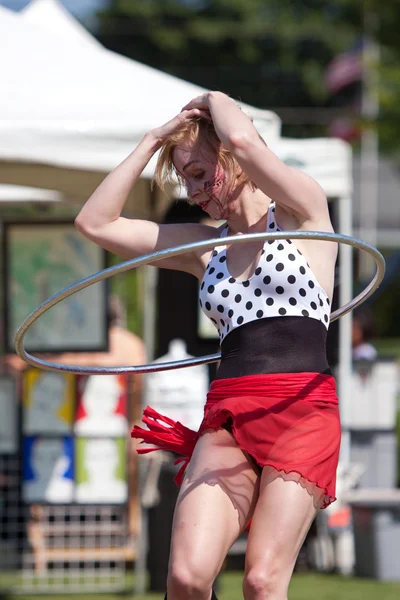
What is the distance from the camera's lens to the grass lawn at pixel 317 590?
266 inches

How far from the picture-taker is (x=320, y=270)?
3359mm

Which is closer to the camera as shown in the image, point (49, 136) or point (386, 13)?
point (49, 136)

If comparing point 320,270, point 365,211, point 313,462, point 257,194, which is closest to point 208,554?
point 313,462

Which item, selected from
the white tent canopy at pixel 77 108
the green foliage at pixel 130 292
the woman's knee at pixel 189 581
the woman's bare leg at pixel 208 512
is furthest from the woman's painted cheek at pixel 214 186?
the green foliage at pixel 130 292

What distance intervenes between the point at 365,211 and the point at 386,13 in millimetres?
17474

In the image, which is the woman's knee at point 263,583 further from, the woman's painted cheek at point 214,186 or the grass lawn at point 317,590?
the grass lawn at point 317,590

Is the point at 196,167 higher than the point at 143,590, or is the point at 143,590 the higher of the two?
the point at 196,167

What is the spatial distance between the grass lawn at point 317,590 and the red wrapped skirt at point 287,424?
3613mm

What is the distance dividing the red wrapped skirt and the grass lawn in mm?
3613

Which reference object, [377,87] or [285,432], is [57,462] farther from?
[377,87]

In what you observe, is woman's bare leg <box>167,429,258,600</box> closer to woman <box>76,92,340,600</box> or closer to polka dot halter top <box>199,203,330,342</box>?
woman <box>76,92,340,600</box>

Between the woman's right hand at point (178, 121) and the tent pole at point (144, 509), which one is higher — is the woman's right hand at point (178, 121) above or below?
above

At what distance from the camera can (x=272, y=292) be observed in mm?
3275

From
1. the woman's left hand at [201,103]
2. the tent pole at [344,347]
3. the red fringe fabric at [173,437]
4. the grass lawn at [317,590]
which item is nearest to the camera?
the woman's left hand at [201,103]
